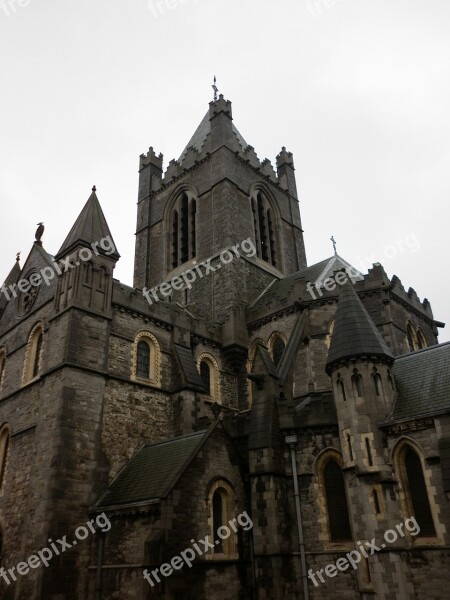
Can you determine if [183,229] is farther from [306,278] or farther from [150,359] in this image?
[150,359]

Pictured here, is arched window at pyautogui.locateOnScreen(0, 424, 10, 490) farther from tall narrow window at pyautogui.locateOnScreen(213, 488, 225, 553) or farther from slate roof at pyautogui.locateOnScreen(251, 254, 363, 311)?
slate roof at pyautogui.locateOnScreen(251, 254, 363, 311)

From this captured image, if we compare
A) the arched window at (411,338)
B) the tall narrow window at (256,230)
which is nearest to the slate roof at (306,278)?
the tall narrow window at (256,230)

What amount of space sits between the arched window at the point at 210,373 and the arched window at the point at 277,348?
9.58 feet

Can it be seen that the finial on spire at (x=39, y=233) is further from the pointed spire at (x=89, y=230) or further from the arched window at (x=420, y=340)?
the arched window at (x=420, y=340)

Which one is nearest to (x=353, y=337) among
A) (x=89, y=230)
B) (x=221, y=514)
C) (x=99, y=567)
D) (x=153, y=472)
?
(x=221, y=514)

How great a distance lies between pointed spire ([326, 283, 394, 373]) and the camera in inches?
689

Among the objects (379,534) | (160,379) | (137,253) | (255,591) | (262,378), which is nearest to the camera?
(379,534)

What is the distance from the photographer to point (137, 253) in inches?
1444

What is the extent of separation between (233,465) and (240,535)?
228cm

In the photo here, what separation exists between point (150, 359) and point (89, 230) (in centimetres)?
622

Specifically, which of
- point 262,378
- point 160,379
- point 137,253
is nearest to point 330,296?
point 262,378

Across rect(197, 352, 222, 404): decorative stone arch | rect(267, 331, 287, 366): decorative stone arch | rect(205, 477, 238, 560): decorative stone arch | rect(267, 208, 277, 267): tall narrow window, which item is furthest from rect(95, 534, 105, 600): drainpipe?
rect(267, 208, 277, 267): tall narrow window

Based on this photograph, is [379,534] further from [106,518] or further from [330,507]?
[106,518]

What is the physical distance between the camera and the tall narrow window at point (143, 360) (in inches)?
826
